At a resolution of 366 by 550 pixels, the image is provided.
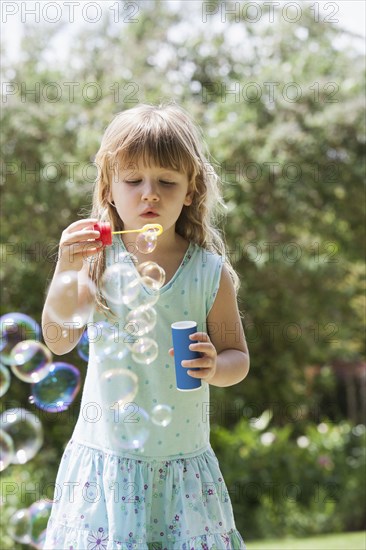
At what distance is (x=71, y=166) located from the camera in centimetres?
561

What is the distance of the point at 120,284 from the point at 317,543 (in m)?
3.60

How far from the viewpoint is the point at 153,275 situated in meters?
2.07

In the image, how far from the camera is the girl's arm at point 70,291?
1955 mm

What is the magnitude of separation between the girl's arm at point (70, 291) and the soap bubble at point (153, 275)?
0.16 m

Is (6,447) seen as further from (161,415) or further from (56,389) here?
(161,415)

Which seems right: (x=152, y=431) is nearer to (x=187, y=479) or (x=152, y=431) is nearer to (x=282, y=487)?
(x=187, y=479)

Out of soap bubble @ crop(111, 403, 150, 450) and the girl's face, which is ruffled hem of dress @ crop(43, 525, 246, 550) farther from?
the girl's face

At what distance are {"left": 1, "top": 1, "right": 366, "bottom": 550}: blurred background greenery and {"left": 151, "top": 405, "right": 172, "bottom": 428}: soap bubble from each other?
307 centimetres

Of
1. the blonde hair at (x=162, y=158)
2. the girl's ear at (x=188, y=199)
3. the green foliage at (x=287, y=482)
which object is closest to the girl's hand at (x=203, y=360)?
the blonde hair at (x=162, y=158)

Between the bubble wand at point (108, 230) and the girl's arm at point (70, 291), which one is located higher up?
the bubble wand at point (108, 230)

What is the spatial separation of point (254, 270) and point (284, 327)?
997mm

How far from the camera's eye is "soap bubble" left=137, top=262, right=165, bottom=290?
2062 millimetres

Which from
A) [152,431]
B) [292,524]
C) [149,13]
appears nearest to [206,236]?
[152,431]

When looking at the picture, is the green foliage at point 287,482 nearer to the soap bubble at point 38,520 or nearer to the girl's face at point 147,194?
the soap bubble at point 38,520
